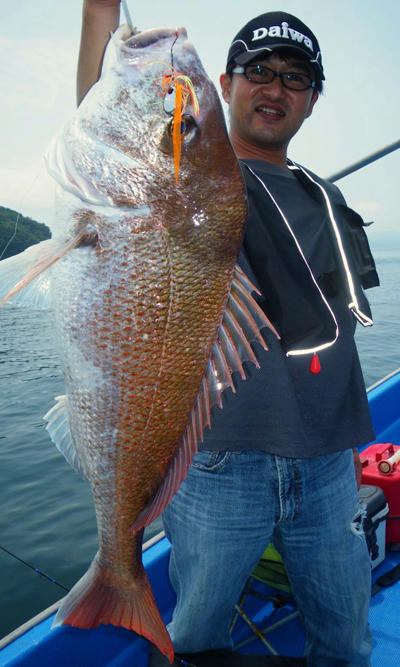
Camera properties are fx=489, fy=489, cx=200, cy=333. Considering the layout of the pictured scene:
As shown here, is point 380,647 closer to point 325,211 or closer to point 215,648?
point 215,648

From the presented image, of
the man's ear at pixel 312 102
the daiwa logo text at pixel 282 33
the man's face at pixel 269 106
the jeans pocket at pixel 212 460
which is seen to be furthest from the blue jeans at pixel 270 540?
the daiwa logo text at pixel 282 33

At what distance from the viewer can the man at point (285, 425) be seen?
5.46 ft

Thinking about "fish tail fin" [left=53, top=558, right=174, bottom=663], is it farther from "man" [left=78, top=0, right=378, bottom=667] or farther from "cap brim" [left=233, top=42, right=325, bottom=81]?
"cap brim" [left=233, top=42, right=325, bottom=81]

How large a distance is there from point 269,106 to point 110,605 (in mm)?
1814

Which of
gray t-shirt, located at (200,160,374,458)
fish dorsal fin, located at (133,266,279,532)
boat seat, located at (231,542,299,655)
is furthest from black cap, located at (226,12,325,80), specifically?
boat seat, located at (231,542,299,655)

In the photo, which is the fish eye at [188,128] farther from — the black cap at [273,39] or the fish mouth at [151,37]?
the black cap at [273,39]

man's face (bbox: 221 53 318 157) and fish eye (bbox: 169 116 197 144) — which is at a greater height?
man's face (bbox: 221 53 318 157)

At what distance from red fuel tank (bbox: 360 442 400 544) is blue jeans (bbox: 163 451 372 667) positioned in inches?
61.0

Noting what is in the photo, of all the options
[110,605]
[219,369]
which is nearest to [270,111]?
[219,369]

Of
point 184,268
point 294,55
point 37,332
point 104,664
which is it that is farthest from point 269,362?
point 37,332

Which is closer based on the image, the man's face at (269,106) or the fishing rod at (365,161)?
the man's face at (269,106)

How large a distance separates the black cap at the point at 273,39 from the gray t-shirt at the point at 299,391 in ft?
1.29

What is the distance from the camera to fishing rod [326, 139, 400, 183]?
3271 millimetres

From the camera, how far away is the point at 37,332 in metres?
16.7
